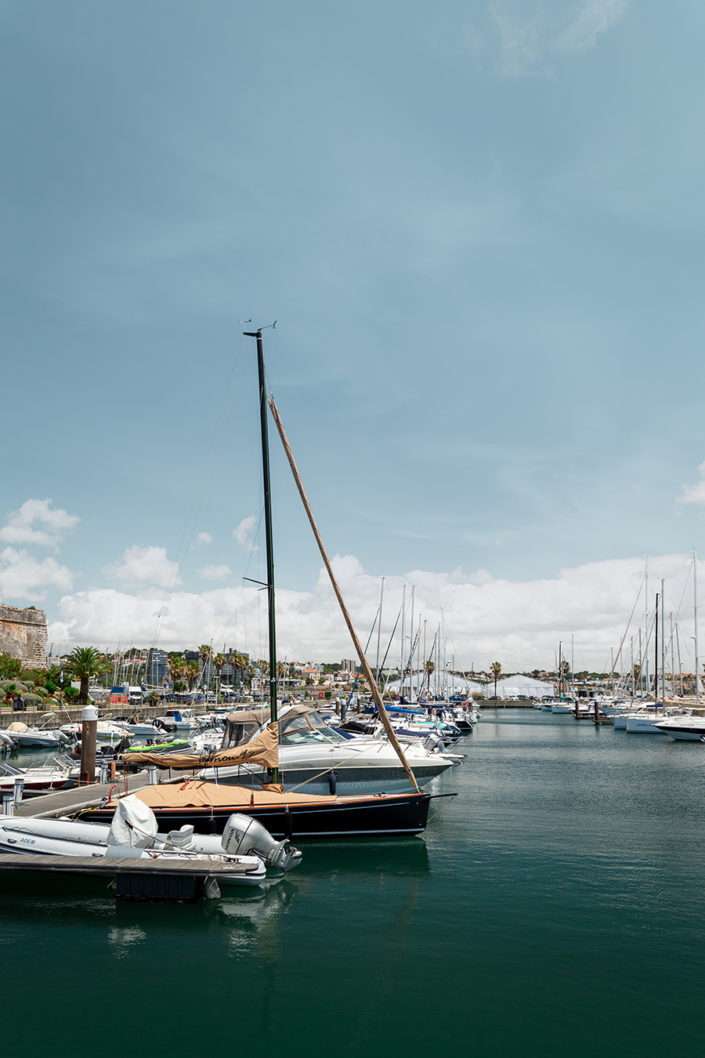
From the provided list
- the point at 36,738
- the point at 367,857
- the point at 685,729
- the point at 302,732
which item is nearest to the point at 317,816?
the point at 367,857

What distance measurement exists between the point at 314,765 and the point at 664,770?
97.3 feet

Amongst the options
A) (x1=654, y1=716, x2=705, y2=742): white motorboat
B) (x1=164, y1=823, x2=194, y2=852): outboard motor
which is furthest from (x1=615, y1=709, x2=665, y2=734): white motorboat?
(x1=164, y1=823, x2=194, y2=852): outboard motor

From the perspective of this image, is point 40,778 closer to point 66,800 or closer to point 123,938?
point 66,800

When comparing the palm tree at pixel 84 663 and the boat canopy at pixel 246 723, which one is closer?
the boat canopy at pixel 246 723

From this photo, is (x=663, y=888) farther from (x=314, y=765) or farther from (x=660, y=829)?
(x=314, y=765)

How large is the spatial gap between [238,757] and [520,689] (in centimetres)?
16252

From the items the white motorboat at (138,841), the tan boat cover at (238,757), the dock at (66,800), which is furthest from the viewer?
the tan boat cover at (238,757)

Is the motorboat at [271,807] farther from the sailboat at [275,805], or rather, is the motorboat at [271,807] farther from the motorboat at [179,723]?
the motorboat at [179,723]

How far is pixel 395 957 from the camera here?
43.2 feet

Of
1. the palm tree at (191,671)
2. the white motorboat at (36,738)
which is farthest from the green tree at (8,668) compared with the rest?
the palm tree at (191,671)

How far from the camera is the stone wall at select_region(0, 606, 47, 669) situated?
A: 285 feet

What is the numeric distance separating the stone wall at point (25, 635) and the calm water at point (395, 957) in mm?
77889

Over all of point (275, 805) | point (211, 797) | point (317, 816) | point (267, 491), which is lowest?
point (317, 816)

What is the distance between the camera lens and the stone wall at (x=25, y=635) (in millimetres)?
86938
